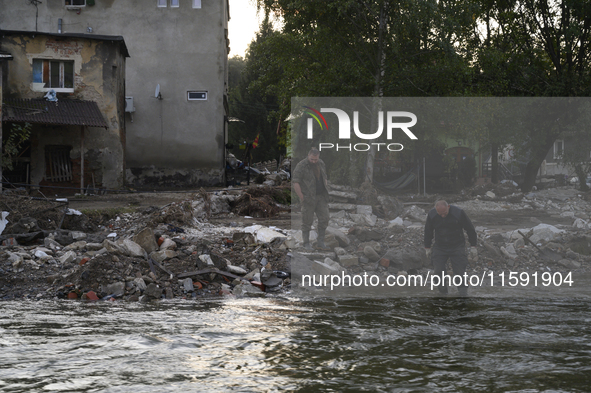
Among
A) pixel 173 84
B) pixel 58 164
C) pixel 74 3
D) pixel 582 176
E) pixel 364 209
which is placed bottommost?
pixel 364 209

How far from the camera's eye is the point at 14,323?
6.56 metres

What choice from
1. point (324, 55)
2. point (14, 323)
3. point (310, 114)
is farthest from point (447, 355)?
point (324, 55)

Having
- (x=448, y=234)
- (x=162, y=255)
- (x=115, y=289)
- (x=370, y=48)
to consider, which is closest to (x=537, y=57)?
(x=370, y=48)

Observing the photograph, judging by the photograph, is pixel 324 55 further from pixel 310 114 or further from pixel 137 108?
pixel 137 108

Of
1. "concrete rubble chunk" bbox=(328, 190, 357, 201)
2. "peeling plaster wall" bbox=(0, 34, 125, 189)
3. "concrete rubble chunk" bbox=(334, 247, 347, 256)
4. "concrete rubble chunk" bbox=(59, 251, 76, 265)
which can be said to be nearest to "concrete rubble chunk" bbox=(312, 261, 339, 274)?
"concrete rubble chunk" bbox=(334, 247, 347, 256)

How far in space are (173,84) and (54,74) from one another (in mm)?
6245

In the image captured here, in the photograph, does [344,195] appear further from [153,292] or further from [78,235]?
[153,292]

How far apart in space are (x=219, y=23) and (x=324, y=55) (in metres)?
7.60

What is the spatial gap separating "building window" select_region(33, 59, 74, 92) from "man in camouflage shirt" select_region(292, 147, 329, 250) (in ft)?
41.5

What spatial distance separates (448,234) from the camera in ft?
26.4

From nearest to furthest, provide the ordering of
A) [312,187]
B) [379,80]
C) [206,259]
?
[206,259], [312,187], [379,80]

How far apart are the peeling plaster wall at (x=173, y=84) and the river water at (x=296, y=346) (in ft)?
57.3

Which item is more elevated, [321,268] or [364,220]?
[364,220]

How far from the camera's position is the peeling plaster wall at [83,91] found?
1956 centimetres
